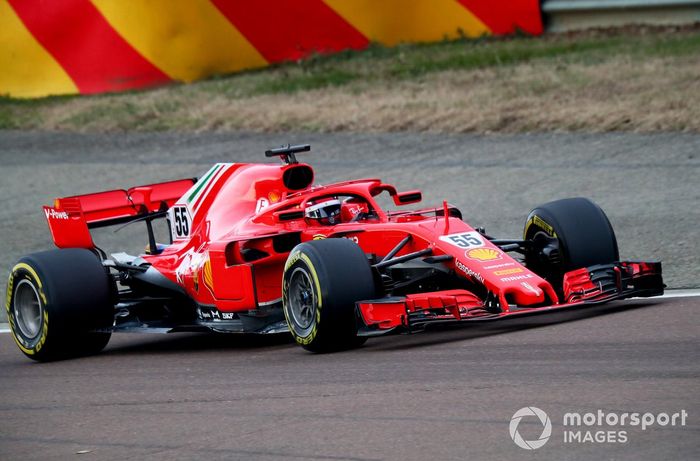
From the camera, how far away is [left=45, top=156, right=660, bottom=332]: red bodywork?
8539mm

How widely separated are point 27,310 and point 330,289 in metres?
2.91

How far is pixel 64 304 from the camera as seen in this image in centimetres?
981

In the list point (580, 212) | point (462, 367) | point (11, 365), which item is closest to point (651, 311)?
point (580, 212)

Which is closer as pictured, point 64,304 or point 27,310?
point 64,304

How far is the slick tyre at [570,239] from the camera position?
9.30 metres

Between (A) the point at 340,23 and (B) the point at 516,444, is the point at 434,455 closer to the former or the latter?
(B) the point at 516,444

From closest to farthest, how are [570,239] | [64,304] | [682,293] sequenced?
[570,239] < [64,304] < [682,293]

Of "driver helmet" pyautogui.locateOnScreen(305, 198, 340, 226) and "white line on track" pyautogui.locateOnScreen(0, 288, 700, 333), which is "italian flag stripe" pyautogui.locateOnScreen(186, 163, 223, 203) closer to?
"driver helmet" pyautogui.locateOnScreen(305, 198, 340, 226)

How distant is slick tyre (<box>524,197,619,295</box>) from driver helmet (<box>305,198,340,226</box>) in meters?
1.35

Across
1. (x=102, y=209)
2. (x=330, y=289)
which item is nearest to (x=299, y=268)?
(x=330, y=289)

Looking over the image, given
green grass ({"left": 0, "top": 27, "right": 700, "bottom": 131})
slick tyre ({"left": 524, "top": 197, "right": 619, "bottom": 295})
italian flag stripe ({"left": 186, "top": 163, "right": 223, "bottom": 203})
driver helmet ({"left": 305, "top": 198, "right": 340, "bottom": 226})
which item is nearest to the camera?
slick tyre ({"left": 524, "top": 197, "right": 619, "bottom": 295})

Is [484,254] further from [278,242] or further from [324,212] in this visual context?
[278,242]

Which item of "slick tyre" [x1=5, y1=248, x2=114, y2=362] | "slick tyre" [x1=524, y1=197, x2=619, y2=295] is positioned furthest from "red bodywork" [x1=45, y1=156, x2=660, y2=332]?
"slick tyre" [x1=5, y1=248, x2=114, y2=362]

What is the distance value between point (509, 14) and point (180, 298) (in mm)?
9360
